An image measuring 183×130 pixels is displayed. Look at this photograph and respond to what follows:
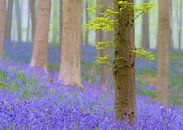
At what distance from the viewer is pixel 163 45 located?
425 inches

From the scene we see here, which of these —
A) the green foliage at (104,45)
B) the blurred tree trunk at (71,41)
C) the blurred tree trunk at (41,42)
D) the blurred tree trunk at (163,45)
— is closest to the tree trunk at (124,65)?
the green foliage at (104,45)

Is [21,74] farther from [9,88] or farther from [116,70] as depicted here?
[116,70]

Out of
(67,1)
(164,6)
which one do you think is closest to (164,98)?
(164,6)

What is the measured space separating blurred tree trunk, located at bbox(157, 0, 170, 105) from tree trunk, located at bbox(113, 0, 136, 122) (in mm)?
5890

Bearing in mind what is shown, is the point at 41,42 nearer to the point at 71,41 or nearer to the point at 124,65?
the point at 71,41

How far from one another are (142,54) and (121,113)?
83 cm

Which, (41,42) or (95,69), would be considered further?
(95,69)

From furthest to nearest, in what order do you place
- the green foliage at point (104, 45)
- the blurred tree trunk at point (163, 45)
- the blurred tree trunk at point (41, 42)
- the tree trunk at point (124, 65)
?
the blurred tree trunk at point (41, 42), the blurred tree trunk at point (163, 45), the green foliage at point (104, 45), the tree trunk at point (124, 65)

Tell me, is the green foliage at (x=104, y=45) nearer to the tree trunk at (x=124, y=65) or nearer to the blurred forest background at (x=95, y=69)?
the blurred forest background at (x=95, y=69)

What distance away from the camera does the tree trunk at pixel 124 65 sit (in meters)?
4.76

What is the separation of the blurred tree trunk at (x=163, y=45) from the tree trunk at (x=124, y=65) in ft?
19.3

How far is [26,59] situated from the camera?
18.6 meters

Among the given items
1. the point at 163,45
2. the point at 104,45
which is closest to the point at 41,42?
the point at 163,45

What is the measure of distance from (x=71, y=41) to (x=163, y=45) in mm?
2678
